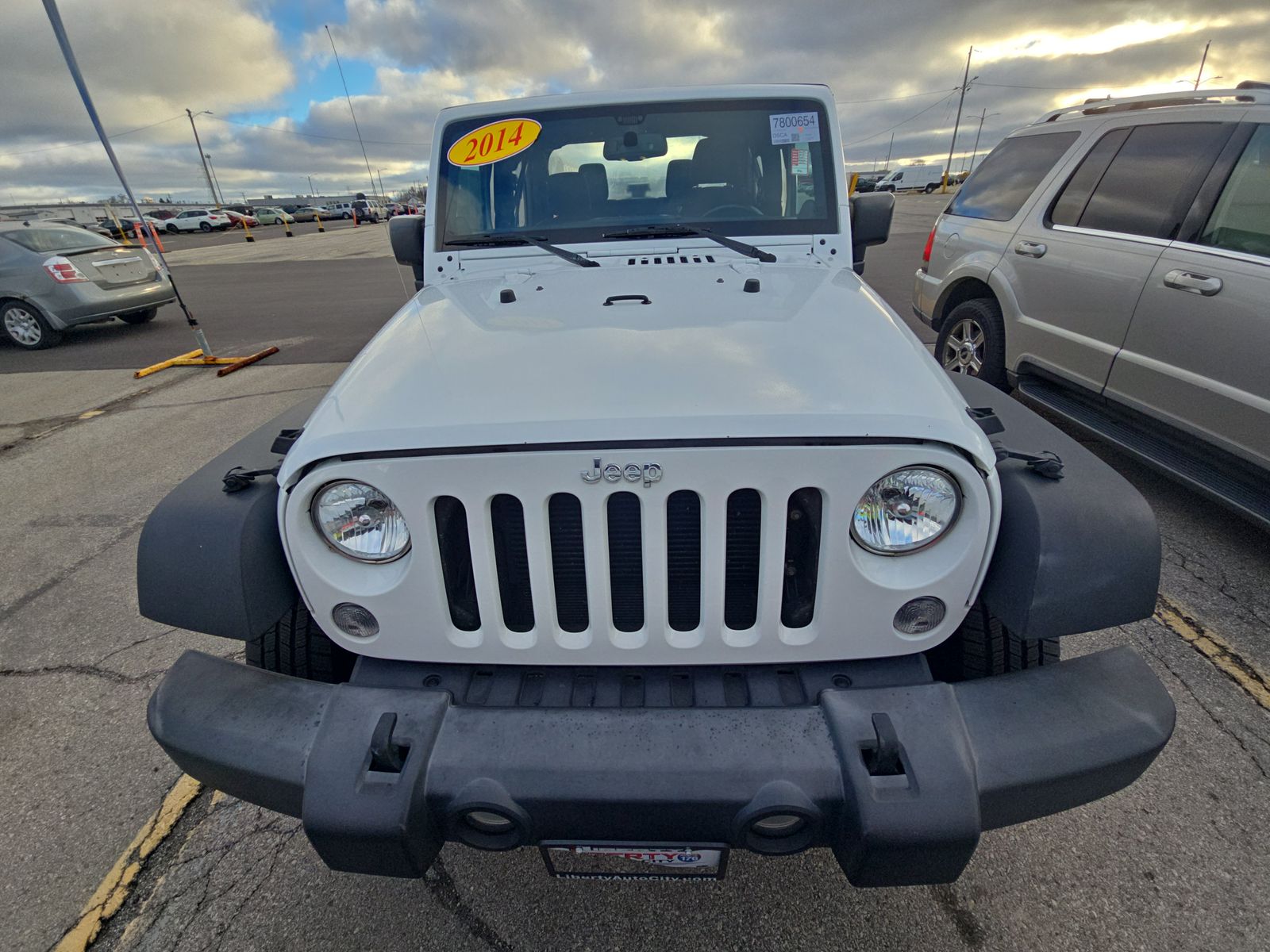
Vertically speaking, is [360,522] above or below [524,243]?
below

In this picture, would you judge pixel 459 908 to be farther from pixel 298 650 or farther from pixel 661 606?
pixel 661 606

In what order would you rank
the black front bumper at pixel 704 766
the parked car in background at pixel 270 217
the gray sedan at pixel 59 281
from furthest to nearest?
the parked car in background at pixel 270 217 → the gray sedan at pixel 59 281 → the black front bumper at pixel 704 766

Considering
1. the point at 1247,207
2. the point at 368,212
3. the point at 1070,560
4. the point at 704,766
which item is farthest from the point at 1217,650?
the point at 368,212

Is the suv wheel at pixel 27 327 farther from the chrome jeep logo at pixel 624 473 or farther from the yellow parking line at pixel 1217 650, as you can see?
the yellow parking line at pixel 1217 650

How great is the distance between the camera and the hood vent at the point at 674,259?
2492 mm

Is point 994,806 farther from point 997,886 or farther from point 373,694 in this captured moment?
point 373,694

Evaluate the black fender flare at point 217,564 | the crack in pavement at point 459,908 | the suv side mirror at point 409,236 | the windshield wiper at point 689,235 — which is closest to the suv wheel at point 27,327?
the suv side mirror at point 409,236

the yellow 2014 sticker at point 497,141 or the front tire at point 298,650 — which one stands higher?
the yellow 2014 sticker at point 497,141

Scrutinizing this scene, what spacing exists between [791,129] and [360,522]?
2457mm

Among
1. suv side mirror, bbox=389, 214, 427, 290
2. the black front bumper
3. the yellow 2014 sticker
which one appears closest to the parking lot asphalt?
the black front bumper

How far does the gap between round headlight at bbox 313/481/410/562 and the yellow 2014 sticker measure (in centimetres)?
201

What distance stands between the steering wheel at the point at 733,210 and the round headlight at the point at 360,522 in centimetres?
197

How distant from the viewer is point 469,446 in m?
1.32

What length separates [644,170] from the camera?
2793 millimetres
